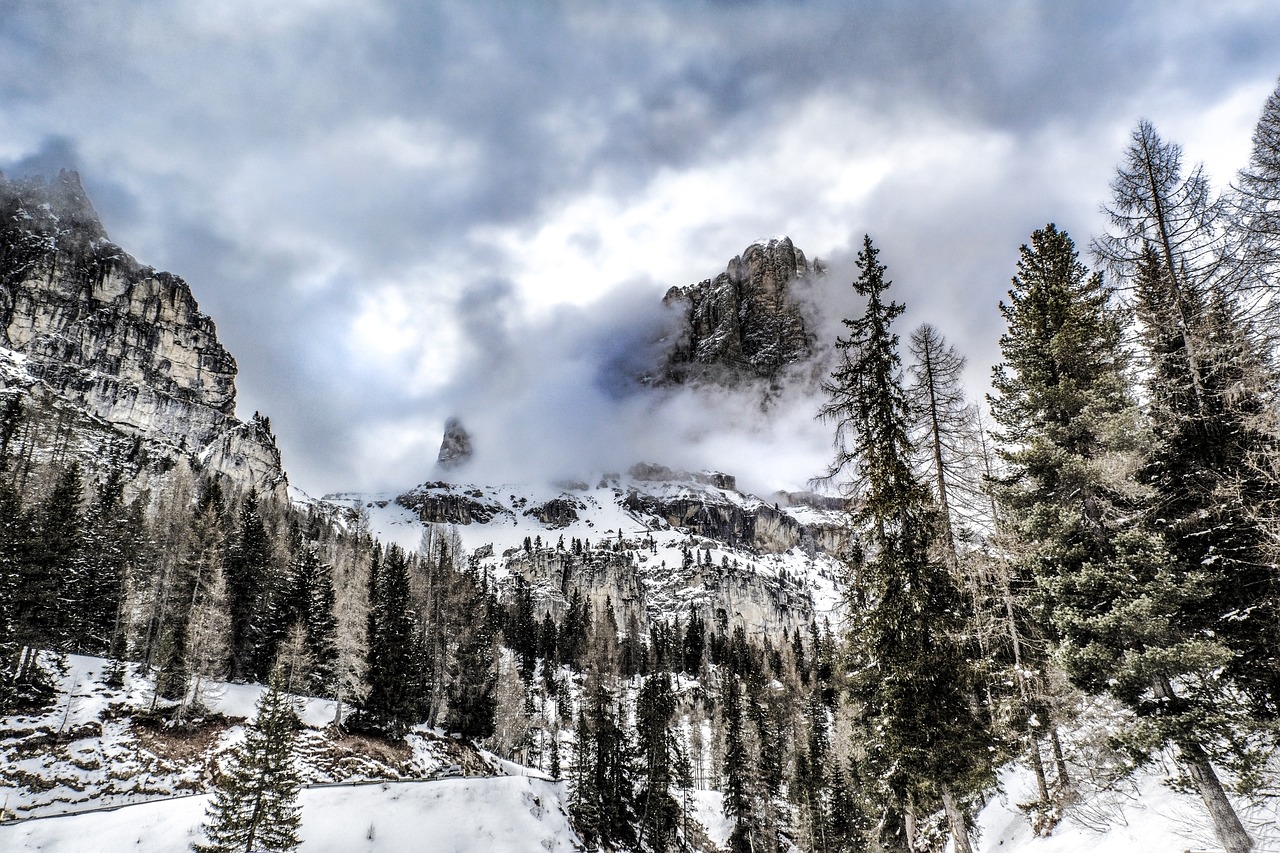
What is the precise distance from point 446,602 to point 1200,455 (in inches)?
2260

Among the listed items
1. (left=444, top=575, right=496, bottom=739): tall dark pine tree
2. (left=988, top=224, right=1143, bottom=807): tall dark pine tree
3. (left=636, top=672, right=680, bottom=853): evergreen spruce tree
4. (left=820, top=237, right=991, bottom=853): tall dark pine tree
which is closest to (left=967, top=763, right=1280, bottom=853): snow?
(left=988, top=224, right=1143, bottom=807): tall dark pine tree

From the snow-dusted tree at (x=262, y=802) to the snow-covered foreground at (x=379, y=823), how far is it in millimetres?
1285

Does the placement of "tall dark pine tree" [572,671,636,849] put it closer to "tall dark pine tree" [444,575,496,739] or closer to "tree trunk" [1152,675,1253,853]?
"tall dark pine tree" [444,575,496,739]

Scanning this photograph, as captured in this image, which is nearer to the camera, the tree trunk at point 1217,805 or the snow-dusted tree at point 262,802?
the tree trunk at point 1217,805

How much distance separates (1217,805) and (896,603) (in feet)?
23.3

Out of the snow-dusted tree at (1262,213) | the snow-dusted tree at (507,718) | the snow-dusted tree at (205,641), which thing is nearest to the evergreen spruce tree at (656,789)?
the snow-dusted tree at (507,718)

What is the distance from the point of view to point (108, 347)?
182m

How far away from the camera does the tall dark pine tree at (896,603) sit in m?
12.8

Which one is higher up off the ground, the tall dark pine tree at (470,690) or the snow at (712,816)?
the tall dark pine tree at (470,690)

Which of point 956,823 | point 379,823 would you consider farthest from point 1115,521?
point 379,823

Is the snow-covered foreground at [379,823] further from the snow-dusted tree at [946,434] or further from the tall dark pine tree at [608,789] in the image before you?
the snow-dusted tree at [946,434]

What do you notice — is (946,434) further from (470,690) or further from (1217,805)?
(470,690)

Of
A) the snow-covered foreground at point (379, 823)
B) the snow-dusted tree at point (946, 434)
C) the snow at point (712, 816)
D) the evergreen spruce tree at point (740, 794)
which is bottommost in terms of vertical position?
the snow at point (712, 816)

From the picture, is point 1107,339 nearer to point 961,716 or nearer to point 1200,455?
point 1200,455
